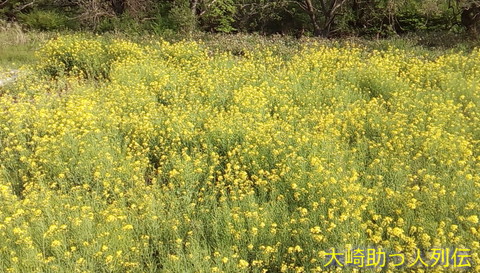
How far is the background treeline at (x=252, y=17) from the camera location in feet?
50.9

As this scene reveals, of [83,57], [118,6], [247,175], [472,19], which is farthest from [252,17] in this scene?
[247,175]

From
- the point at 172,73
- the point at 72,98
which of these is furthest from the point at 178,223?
the point at 172,73

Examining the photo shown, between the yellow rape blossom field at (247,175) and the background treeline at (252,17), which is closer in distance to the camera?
the yellow rape blossom field at (247,175)

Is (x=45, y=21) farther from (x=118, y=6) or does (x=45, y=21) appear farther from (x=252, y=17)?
(x=252, y=17)

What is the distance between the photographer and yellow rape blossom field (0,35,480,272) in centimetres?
284

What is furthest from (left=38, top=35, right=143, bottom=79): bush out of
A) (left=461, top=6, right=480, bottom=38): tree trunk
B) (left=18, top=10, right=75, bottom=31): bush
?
(left=18, top=10, right=75, bottom=31): bush

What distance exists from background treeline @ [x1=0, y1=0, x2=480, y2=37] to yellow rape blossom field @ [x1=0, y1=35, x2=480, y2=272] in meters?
8.89

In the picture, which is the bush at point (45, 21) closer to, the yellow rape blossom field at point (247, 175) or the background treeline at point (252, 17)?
the background treeline at point (252, 17)

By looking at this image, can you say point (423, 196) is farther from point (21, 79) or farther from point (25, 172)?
→ point (21, 79)

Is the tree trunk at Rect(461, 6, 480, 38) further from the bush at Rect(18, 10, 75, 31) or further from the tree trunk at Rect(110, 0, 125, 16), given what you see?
the bush at Rect(18, 10, 75, 31)

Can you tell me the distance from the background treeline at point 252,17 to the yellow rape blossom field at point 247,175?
29.2 feet

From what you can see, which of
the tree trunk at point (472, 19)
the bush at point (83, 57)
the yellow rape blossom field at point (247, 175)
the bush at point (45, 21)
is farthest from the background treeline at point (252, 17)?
the yellow rape blossom field at point (247, 175)

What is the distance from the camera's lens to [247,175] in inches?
165

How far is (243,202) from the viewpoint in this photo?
11.3ft
